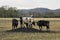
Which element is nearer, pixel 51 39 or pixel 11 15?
pixel 51 39

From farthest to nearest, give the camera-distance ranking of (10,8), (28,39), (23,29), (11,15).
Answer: (10,8)
(11,15)
(23,29)
(28,39)

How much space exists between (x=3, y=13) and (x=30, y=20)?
52.1m

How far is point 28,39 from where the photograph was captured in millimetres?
17453

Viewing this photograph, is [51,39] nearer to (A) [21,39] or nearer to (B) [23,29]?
(A) [21,39]

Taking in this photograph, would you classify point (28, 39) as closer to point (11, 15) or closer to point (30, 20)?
point (30, 20)

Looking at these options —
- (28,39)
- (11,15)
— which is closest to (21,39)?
(28,39)

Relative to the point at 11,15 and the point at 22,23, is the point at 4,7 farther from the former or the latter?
the point at 22,23

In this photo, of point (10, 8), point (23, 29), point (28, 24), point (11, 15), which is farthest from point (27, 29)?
point (10, 8)

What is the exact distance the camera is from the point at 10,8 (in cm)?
8694

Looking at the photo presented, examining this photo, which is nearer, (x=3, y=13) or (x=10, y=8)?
(x=3, y=13)

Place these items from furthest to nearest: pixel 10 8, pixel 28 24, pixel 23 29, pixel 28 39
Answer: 1. pixel 10 8
2. pixel 28 24
3. pixel 23 29
4. pixel 28 39

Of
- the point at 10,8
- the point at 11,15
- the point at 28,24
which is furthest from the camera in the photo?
the point at 10,8

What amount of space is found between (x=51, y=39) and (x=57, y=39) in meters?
0.46

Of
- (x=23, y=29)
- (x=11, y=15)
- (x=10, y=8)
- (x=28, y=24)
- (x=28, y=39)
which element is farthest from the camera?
(x=10, y=8)
